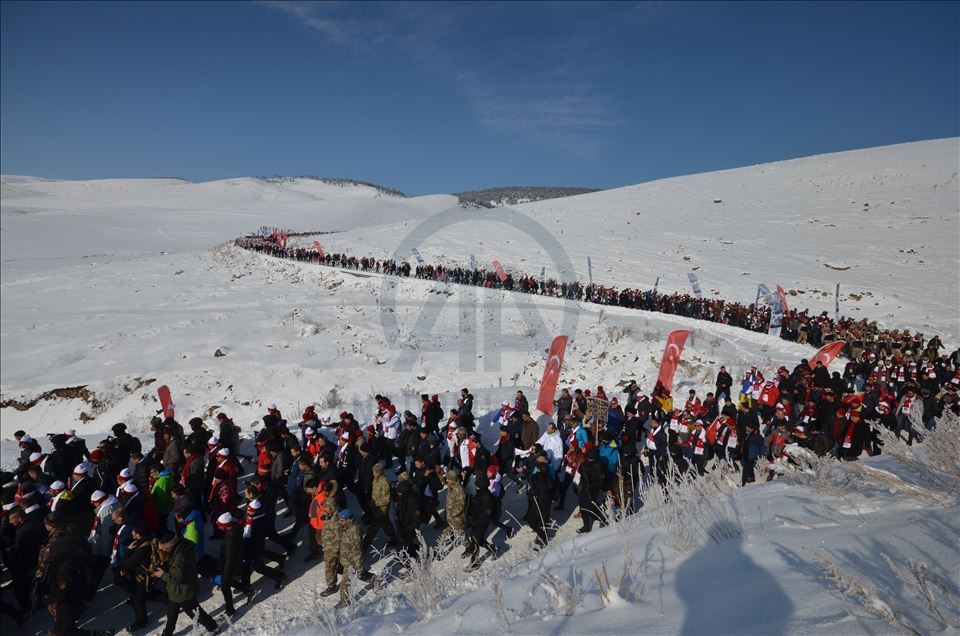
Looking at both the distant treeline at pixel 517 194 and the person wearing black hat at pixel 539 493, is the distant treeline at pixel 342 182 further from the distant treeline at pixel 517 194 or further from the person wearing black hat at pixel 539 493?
the person wearing black hat at pixel 539 493

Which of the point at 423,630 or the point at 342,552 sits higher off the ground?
the point at 423,630

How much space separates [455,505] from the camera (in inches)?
296

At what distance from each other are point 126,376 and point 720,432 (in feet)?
67.9

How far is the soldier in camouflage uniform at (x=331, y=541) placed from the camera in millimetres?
6598

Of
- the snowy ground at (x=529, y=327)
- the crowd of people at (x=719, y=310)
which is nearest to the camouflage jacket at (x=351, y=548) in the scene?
the snowy ground at (x=529, y=327)

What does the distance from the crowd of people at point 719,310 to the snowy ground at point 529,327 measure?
2.10 m

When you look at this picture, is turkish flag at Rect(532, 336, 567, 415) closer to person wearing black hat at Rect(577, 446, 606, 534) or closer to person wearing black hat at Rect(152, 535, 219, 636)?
person wearing black hat at Rect(577, 446, 606, 534)

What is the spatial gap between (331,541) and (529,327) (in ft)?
57.7

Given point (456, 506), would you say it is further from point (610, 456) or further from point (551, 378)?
point (551, 378)

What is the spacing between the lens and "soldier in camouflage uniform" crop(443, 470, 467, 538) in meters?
7.45

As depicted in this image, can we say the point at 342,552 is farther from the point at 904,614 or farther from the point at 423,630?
the point at 904,614

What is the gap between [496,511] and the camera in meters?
7.94

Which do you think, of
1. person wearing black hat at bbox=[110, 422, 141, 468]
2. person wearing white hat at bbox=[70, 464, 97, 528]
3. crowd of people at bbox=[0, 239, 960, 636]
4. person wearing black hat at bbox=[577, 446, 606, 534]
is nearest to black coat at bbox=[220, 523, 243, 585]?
crowd of people at bbox=[0, 239, 960, 636]

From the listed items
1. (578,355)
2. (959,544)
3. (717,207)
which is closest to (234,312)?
(578,355)
